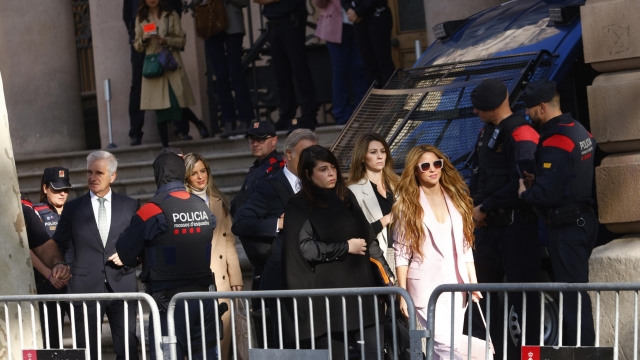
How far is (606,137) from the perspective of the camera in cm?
773

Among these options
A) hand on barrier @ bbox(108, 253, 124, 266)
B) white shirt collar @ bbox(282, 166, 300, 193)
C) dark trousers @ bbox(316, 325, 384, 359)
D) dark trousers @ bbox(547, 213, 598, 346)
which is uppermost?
white shirt collar @ bbox(282, 166, 300, 193)

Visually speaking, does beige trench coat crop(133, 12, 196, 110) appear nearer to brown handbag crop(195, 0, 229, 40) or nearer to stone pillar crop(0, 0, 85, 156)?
brown handbag crop(195, 0, 229, 40)

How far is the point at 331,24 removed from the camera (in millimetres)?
12133

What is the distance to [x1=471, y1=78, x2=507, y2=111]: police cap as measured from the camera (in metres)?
7.61

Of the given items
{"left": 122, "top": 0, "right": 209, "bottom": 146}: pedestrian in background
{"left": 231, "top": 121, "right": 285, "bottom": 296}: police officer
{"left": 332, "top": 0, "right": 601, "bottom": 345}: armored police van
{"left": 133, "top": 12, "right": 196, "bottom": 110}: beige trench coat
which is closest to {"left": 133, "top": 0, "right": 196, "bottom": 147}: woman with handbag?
{"left": 133, "top": 12, "right": 196, "bottom": 110}: beige trench coat

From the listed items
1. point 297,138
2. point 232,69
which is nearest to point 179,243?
point 297,138

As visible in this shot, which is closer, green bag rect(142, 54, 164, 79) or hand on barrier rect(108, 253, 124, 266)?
hand on barrier rect(108, 253, 124, 266)

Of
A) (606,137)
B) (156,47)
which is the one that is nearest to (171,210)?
(606,137)

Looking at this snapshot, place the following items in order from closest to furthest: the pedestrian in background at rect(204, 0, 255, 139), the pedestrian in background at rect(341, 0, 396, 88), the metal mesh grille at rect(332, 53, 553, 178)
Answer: the metal mesh grille at rect(332, 53, 553, 178)
the pedestrian in background at rect(341, 0, 396, 88)
the pedestrian in background at rect(204, 0, 255, 139)

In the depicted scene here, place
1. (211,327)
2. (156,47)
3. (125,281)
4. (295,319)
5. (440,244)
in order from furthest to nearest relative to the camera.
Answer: (156,47)
(125,281)
(211,327)
(440,244)
(295,319)

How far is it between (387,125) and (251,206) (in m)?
1.62

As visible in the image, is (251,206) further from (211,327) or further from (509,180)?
(509,180)

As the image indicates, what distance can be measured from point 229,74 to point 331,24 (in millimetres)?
1348

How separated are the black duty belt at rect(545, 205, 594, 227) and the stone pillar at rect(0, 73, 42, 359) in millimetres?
3307
